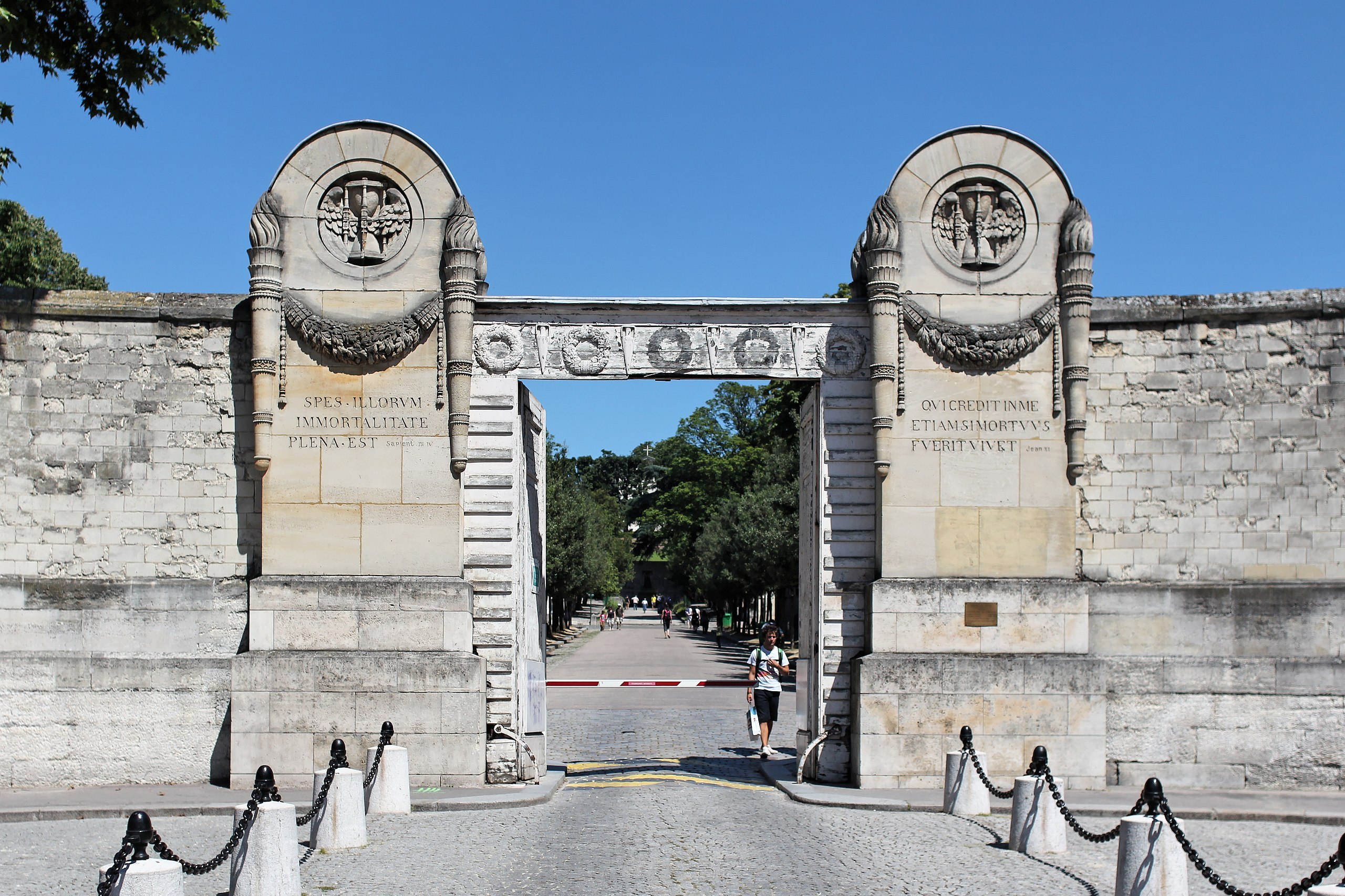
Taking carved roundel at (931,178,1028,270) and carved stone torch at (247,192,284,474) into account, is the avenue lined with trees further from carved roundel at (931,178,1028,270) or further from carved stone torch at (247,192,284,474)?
carved stone torch at (247,192,284,474)

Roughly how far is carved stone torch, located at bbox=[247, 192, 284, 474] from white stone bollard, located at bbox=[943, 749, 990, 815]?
791 cm

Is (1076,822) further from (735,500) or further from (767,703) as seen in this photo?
(735,500)

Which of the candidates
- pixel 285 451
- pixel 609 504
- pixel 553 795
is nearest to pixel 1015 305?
pixel 553 795

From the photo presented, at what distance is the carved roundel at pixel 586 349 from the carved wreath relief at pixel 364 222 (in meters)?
2.15

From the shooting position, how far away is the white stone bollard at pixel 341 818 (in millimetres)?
10305

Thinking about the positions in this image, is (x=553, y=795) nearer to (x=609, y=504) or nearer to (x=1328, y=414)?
(x=1328, y=414)

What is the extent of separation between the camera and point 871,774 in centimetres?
1351

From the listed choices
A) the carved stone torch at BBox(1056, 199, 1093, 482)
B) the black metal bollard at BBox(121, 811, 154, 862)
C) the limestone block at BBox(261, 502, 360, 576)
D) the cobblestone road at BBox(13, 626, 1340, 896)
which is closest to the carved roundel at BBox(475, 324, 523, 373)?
the limestone block at BBox(261, 502, 360, 576)

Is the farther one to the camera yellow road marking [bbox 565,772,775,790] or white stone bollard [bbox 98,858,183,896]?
yellow road marking [bbox 565,772,775,790]

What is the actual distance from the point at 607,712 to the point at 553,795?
1093 cm

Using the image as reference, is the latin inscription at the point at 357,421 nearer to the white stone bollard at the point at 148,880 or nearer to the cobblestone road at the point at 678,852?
the cobblestone road at the point at 678,852

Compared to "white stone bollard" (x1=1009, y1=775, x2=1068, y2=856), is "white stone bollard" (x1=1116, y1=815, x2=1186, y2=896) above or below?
above

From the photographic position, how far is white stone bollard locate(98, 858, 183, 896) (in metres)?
7.00

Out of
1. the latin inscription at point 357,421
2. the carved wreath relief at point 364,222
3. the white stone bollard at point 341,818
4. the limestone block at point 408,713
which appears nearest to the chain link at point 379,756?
the limestone block at point 408,713
